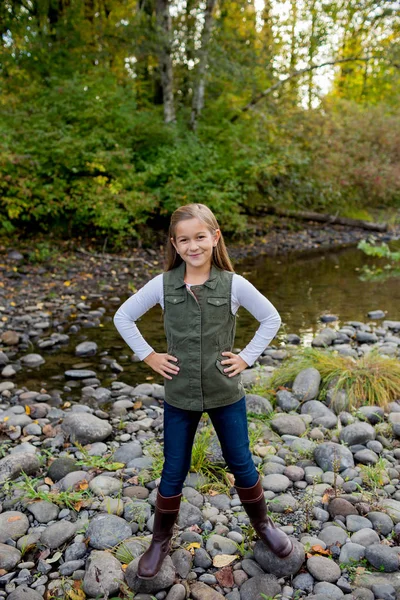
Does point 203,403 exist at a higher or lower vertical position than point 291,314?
higher

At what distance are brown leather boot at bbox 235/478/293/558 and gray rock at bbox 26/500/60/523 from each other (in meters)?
1.13

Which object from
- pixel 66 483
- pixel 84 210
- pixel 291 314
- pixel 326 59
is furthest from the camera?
pixel 326 59

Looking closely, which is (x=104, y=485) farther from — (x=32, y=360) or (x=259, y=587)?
(x=32, y=360)

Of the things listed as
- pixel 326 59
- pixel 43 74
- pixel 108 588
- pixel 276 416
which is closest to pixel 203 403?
pixel 108 588

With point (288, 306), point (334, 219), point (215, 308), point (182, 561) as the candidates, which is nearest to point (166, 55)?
point (288, 306)

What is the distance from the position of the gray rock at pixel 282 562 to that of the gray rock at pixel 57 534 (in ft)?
3.26

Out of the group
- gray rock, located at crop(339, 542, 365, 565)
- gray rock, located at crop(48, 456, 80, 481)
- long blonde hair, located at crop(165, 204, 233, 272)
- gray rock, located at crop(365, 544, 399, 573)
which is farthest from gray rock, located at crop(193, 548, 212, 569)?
long blonde hair, located at crop(165, 204, 233, 272)

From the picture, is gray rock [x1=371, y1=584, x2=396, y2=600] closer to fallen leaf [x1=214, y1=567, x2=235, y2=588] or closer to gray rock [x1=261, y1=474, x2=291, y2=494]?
fallen leaf [x1=214, y1=567, x2=235, y2=588]

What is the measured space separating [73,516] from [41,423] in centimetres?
142

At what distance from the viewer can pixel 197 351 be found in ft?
7.59

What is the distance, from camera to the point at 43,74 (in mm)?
11461

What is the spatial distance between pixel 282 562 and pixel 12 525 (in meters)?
1.41

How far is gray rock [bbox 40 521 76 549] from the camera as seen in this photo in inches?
108

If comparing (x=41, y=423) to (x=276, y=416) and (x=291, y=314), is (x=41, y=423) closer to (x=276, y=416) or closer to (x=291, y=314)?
(x=276, y=416)
